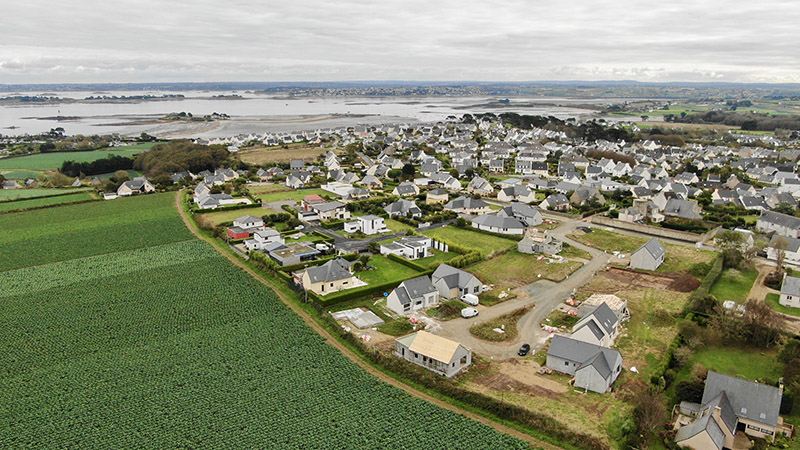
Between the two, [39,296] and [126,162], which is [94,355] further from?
[126,162]

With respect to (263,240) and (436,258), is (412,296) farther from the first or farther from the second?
(263,240)

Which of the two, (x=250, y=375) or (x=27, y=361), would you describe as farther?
(x=27, y=361)

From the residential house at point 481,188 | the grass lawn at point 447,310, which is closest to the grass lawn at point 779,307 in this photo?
the grass lawn at point 447,310

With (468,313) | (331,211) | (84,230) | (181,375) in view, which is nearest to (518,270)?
(468,313)

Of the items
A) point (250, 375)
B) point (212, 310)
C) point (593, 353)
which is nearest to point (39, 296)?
point (212, 310)

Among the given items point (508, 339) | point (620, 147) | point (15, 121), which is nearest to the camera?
point (508, 339)

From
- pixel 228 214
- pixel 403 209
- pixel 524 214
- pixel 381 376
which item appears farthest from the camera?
pixel 228 214
